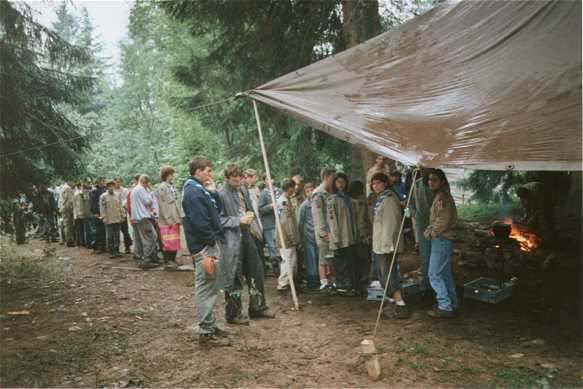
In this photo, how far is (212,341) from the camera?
4.70 m

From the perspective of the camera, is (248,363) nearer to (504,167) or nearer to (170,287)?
(504,167)

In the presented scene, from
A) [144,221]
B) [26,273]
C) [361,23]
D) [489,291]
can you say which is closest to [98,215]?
[26,273]

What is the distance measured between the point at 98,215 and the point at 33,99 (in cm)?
501

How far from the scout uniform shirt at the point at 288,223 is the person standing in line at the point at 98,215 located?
717cm

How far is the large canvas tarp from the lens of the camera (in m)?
3.83

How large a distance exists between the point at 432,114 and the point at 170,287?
19.3ft

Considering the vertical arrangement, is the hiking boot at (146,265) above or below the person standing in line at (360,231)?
below

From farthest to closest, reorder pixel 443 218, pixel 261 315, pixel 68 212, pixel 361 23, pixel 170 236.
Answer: pixel 68 212 < pixel 170 236 < pixel 361 23 < pixel 261 315 < pixel 443 218

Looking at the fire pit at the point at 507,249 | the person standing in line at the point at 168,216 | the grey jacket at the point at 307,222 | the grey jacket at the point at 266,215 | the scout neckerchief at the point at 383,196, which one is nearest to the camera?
the scout neckerchief at the point at 383,196

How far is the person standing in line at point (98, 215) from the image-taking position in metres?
11.6

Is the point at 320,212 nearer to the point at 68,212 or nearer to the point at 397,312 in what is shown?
the point at 397,312

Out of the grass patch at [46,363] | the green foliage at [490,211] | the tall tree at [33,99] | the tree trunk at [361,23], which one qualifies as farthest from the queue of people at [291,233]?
the green foliage at [490,211]

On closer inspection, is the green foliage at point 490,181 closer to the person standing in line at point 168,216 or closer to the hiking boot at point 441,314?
the hiking boot at point 441,314

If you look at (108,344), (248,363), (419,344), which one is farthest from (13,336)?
(419,344)
